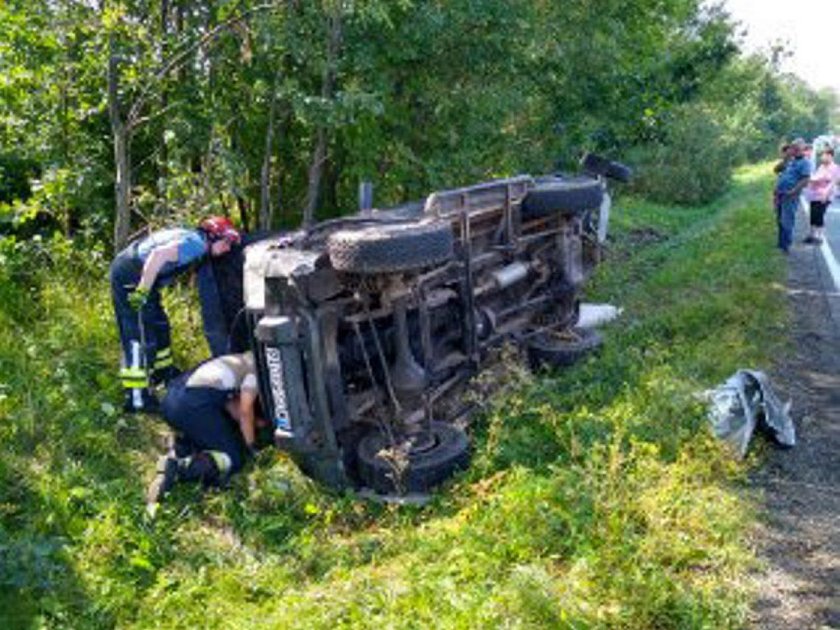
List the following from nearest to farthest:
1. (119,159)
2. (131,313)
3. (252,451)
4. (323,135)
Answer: (252,451) → (131,313) → (119,159) → (323,135)

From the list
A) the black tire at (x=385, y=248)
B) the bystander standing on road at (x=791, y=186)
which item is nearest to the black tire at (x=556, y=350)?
the black tire at (x=385, y=248)

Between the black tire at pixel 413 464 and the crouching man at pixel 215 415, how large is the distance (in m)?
0.76

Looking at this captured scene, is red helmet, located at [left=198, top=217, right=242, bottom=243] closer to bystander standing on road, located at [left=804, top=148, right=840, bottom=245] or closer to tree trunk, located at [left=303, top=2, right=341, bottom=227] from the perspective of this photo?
tree trunk, located at [left=303, top=2, right=341, bottom=227]

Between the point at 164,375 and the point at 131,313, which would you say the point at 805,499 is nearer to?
the point at 164,375

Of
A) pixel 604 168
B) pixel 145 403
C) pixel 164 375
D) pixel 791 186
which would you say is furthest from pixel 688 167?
pixel 145 403

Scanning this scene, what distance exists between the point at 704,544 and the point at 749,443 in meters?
1.40

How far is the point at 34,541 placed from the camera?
4.24m

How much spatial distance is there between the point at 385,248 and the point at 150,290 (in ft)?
6.78

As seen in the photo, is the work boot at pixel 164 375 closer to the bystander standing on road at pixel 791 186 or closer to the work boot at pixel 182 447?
the work boot at pixel 182 447

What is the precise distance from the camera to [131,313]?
19.9ft

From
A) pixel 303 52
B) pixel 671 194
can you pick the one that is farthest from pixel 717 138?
pixel 303 52

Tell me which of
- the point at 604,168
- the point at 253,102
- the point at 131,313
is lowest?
the point at 131,313

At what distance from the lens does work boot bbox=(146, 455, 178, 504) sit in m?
4.85

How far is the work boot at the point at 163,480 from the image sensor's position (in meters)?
4.85
